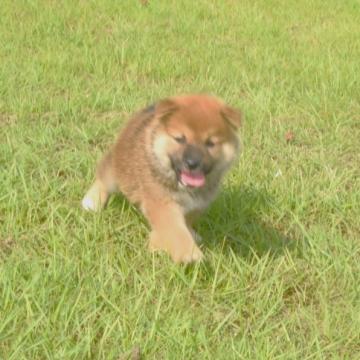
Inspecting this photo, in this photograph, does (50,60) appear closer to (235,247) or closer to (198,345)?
(235,247)

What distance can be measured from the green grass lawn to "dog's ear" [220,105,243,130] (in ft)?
2.06

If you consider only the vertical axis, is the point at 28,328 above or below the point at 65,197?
above

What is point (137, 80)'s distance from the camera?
19.2 ft

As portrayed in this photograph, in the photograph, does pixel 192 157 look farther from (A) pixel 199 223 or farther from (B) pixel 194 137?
(A) pixel 199 223

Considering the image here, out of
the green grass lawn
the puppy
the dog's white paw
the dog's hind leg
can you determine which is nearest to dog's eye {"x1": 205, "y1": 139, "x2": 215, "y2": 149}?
the puppy

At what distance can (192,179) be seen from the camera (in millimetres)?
3098

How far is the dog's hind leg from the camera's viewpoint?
3635mm

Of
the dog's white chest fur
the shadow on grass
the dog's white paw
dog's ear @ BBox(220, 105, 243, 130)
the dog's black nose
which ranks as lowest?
the shadow on grass

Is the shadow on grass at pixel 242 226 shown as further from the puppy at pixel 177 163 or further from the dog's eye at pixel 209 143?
the dog's eye at pixel 209 143

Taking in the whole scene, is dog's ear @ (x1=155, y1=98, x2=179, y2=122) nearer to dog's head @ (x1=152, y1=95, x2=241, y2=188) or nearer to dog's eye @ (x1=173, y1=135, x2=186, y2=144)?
dog's head @ (x1=152, y1=95, x2=241, y2=188)

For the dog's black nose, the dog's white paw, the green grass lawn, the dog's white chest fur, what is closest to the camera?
the green grass lawn

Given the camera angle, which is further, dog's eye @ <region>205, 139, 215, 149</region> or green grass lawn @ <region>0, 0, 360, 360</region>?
dog's eye @ <region>205, 139, 215, 149</region>

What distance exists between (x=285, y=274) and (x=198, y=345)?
29.4 inches

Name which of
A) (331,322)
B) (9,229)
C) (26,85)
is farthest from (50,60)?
(331,322)
